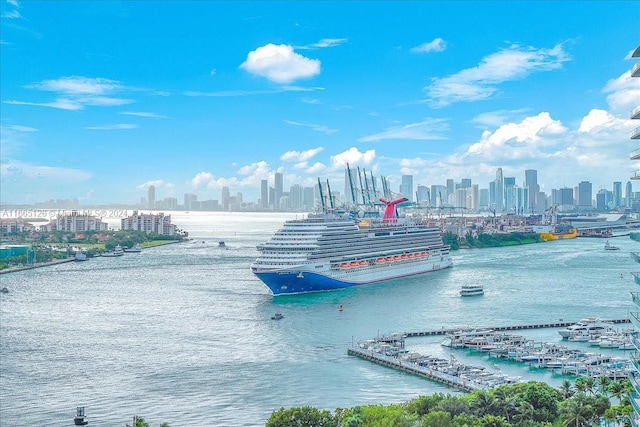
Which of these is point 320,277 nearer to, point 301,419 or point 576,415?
point 301,419

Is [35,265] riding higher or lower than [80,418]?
higher

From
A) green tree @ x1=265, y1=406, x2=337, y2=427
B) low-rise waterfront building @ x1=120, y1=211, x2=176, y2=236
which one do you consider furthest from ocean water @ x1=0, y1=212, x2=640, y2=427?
low-rise waterfront building @ x1=120, y1=211, x2=176, y2=236

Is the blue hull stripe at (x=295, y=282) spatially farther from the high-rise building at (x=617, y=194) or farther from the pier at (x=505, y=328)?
the high-rise building at (x=617, y=194)

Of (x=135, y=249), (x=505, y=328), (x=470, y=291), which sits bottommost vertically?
(x=505, y=328)

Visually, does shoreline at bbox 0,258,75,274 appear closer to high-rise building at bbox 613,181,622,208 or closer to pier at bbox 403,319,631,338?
pier at bbox 403,319,631,338

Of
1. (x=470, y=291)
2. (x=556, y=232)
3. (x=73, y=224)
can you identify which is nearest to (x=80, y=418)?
(x=470, y=291)

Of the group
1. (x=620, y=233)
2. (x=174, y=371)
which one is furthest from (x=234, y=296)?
(x=620, y=233)

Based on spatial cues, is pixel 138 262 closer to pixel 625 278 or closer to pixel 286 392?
pixel 625 278
